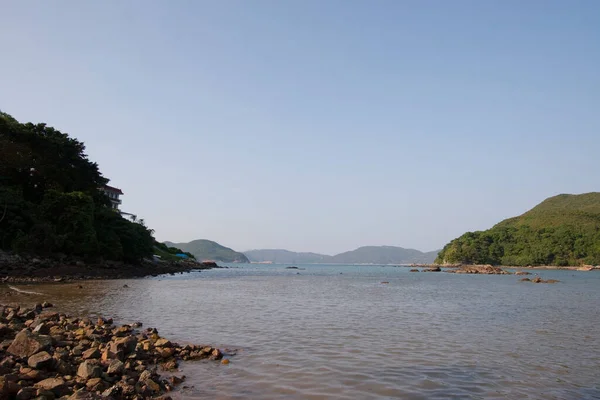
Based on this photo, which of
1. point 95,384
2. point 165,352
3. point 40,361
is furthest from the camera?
point 165,352

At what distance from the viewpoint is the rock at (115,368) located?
9.35 metres

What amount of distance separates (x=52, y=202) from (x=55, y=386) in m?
53.8

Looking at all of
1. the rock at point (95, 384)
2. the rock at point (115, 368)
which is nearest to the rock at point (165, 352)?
the rock at point (115, 368)

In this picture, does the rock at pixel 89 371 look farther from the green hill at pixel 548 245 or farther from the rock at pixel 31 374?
the green hill at pixel 548 245

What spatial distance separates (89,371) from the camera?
29.4 feet

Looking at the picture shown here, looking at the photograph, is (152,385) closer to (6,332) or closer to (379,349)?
(6,332)

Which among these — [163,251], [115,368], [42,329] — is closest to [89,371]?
[115,368]

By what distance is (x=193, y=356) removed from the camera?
12.2 m

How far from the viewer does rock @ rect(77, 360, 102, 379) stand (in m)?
8.87

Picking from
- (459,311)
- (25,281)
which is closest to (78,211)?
(25,281)

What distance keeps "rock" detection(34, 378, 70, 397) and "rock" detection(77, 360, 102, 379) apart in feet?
1.97

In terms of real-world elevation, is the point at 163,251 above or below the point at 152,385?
above

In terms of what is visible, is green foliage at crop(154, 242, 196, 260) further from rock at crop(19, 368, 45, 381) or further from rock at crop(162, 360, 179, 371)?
rock at crop(19, 368, 45, 381)

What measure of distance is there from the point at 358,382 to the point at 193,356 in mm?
5011
